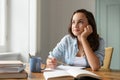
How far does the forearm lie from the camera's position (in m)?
2.15

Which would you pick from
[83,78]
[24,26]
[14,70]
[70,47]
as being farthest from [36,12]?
[83,78]

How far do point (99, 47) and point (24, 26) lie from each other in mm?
1499

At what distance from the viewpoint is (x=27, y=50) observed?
3635mm

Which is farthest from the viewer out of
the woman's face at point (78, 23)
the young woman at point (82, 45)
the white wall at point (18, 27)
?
the white wall at point (18, 27)

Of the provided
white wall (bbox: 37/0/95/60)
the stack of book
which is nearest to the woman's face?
the stack of book

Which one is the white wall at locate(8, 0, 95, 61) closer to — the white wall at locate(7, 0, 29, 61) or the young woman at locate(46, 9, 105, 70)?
the white wall at locate(7, 0, 29, 61)

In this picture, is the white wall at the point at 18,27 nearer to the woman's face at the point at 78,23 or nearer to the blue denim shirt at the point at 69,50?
the blue denim shirt at the point at 69,50

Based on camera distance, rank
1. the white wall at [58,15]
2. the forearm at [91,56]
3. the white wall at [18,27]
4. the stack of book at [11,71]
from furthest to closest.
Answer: the white wall at [58,15] < the white wall at [18,27] < the forearm at [91,56] < the stack of book at [11,71]

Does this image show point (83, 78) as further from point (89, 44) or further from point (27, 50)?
point (27, 50)

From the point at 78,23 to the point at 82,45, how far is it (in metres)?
0.21

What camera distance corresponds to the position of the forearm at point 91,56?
84.7 inches

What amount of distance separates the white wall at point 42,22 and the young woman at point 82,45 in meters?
1.14

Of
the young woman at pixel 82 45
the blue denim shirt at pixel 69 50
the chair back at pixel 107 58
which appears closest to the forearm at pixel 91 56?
the young woman at pixel 82 45

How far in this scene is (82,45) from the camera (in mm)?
2408
